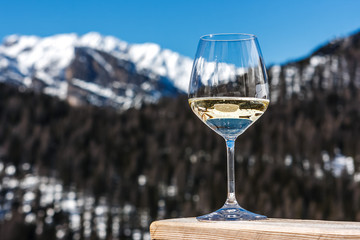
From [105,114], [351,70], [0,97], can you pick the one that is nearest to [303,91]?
[351,70]

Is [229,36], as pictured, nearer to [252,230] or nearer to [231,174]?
[231,174]

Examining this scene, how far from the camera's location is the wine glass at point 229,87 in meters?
0.96

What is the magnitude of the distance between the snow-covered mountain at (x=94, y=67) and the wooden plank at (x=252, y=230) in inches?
2160

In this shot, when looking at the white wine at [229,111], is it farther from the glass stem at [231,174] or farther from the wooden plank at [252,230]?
the wooden plank at [252,230]

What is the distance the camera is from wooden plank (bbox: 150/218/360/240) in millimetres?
740

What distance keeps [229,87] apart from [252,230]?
28 centimetres

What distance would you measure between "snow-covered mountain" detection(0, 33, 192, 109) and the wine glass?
54821 mm

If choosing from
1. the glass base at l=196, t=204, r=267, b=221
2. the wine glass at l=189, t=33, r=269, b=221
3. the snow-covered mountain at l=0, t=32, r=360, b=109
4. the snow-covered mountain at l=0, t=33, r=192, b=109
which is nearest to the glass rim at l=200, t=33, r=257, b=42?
the wine glass at l=189, t=33, r=269, b=221

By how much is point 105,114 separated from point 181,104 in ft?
3.63

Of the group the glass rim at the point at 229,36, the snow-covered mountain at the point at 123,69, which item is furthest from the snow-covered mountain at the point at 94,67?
the glass rim at the point at 229,36

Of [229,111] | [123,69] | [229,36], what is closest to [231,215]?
[229,111]

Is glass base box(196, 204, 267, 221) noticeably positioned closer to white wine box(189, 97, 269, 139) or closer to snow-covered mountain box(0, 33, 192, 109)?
white wine box(189, 97, 269, 139)

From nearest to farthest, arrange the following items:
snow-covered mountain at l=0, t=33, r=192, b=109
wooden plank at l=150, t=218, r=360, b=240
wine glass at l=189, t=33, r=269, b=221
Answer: wooden plank at l=150, t=218, r=360, b=240 < wine glass at l=189, t=33, r=269, b=221 < snow-covered mountain at l=0, t=33, r=192, b=109

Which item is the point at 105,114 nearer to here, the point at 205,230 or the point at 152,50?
the point at 205,230
